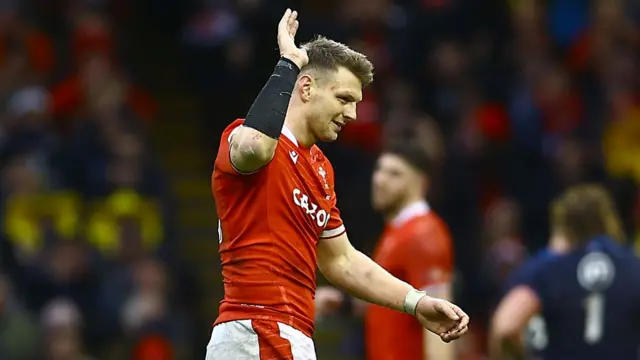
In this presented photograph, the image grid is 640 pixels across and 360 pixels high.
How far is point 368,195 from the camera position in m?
12.2

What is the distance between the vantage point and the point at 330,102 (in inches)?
210

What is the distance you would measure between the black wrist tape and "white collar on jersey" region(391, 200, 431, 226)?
2809mm

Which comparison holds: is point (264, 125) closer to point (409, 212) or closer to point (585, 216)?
point (409, 212)

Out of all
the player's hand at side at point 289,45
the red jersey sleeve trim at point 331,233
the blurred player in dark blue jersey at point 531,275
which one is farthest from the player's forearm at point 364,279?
the blurred player in dark blue jersey at point 531,275

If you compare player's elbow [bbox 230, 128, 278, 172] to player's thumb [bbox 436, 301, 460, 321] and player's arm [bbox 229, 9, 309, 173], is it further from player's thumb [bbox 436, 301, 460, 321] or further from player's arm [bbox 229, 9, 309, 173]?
player's thumb [bbox 436, 301, 460, 321]

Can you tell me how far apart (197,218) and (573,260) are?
679 centimetres

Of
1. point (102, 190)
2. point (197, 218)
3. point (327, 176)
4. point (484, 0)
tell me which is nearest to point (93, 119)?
point (102, 190)

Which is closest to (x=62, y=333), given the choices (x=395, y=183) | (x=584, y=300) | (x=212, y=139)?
(x=395, y=183)

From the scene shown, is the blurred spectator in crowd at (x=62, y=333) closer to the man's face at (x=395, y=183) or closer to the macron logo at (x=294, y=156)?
the man's face at (x=395, y=183)

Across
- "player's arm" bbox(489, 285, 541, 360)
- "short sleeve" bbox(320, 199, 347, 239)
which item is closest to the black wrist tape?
"short sleeve" bbox(320, 199, 347, 239)

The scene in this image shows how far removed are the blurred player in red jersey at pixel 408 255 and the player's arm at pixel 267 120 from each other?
260cm

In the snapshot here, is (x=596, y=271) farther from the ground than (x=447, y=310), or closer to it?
farther from the ground

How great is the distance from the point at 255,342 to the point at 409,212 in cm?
275

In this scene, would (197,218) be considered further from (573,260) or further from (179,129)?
(573,260)
